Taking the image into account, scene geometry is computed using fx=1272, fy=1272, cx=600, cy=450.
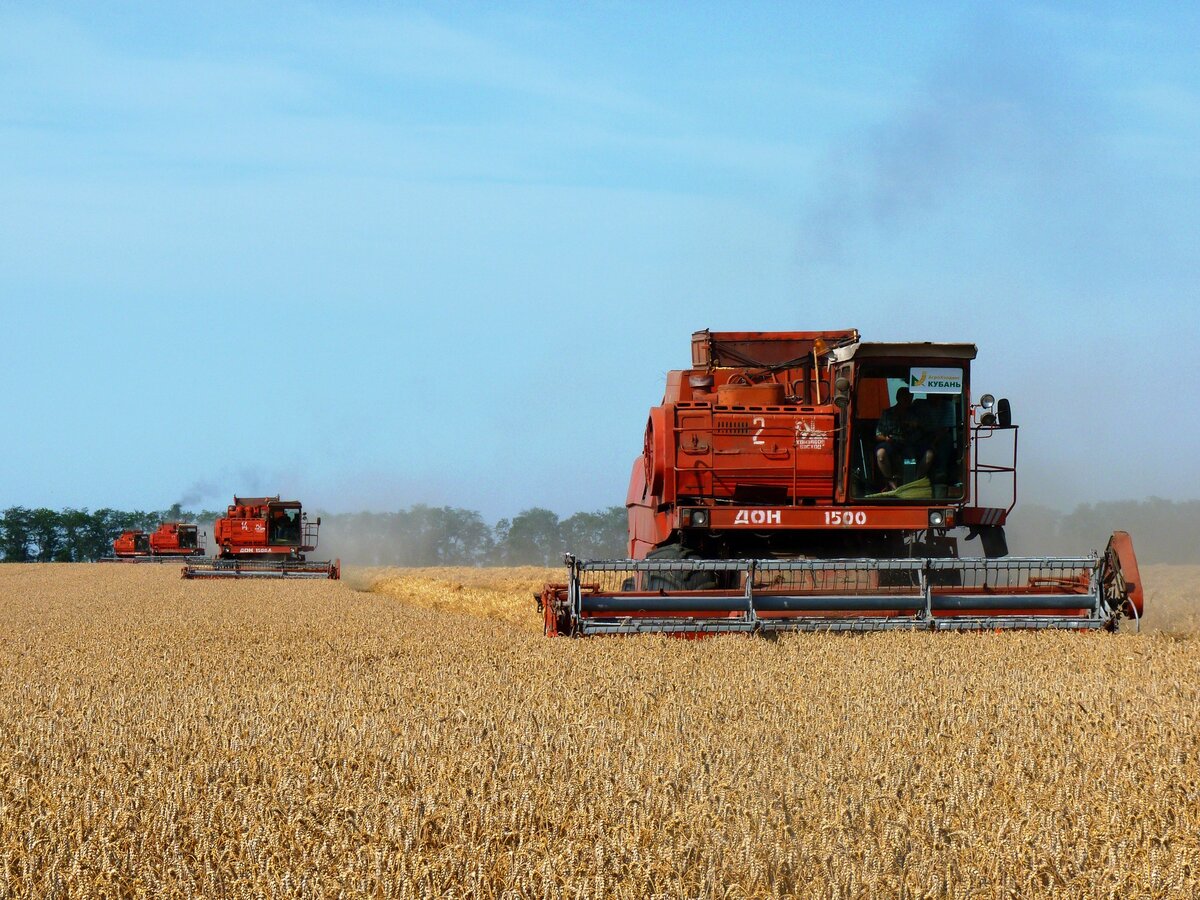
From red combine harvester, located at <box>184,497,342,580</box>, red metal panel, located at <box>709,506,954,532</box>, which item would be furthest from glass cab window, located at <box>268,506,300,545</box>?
red metal panel, located at <box>709,506,954,532</box>

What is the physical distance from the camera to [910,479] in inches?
437

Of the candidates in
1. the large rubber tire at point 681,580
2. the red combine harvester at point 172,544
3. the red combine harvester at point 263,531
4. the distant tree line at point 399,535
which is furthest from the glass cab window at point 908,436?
the distant tree line at point 399,535

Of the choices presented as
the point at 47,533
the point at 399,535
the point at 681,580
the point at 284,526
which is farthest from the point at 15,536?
the point at 681,580

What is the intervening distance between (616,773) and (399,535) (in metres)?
83.5

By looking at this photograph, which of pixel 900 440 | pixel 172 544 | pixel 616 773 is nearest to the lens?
pixel 616 773

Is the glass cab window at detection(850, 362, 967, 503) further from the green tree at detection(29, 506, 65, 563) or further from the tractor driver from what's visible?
the green tree at detection(29, 506, 65, 563)

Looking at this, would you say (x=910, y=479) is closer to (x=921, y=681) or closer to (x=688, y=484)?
(x=688, y=484)

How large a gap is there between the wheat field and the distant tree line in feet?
222

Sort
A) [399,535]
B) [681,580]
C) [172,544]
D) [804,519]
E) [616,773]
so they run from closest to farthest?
[616,773] < [681,580] < [804,519] < [172,544] < [399,535]

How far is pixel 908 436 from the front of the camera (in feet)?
36.6

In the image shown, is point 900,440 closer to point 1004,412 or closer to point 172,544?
point 1004,412

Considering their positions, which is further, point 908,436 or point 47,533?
point 47,533

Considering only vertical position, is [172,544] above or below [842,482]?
below

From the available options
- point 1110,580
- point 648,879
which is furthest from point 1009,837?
point 1110,580
